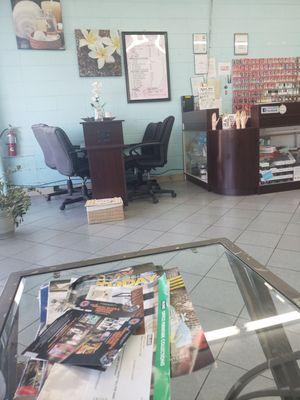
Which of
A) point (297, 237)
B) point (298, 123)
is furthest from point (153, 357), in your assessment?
point (298, 123)

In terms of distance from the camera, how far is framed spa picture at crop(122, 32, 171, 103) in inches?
185

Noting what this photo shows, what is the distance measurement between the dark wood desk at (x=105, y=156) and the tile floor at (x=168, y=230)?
0.33 m

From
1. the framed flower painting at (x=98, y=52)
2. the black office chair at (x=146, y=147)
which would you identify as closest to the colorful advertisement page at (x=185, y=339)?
the black office chair at (x=146, y=147)

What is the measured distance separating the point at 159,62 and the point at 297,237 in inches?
136

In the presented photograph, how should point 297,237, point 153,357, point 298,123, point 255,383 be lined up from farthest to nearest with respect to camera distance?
point 298,123
point 297,237
point 255,383
point 153,357

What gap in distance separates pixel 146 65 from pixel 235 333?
4488 millimetres

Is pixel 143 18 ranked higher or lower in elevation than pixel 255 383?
higher

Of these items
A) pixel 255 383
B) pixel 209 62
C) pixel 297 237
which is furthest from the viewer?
pixel 209 62

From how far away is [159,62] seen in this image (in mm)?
4836

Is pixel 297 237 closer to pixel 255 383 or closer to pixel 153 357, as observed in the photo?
pixel 255 383

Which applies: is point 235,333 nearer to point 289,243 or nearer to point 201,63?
point 289,243

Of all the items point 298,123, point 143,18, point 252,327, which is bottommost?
point 252,327

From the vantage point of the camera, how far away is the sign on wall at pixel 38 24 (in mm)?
4276

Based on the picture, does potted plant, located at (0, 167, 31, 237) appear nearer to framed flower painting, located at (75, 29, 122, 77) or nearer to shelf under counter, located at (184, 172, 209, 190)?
framed flower painting, located at (75, 29, 122, 77)
